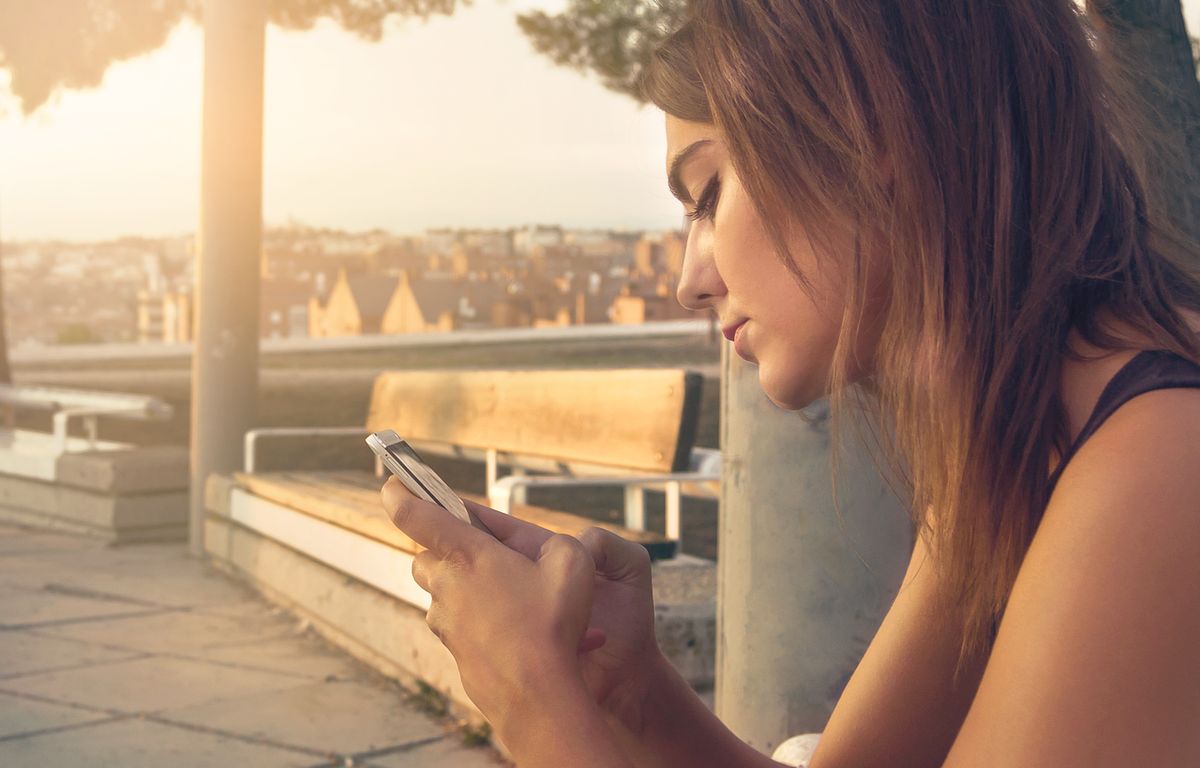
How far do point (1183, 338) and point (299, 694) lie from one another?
385 cm

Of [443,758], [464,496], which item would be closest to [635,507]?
[464,496]

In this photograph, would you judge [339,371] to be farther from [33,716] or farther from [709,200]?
[709,200]

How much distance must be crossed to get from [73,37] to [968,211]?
41.0ft

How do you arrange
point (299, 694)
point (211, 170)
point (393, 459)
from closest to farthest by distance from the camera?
point (393, 459) < point (299, 694) < point (211, 170)

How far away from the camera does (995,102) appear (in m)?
1.20

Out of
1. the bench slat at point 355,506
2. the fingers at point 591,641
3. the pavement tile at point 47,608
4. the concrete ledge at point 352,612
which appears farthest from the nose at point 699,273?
the pavement tile at point 47,608

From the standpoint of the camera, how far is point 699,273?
1493 mm

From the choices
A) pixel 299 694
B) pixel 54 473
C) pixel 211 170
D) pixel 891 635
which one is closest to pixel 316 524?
pixel 299 694

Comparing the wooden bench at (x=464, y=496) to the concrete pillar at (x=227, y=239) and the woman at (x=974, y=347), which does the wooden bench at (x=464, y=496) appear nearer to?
the concrete pillar at (x=227, y=239)

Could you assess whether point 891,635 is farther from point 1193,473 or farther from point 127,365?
point 127,365

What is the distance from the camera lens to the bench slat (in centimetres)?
386

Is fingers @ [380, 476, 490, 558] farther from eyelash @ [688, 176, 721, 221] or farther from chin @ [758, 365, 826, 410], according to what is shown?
eyelash @ [688, 176, 721, 221]

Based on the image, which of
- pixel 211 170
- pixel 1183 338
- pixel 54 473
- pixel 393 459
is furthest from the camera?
pixel 54 473

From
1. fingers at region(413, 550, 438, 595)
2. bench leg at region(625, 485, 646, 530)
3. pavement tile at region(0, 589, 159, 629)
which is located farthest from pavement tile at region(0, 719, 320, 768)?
fingers at region(413, 550, 438, 595)
